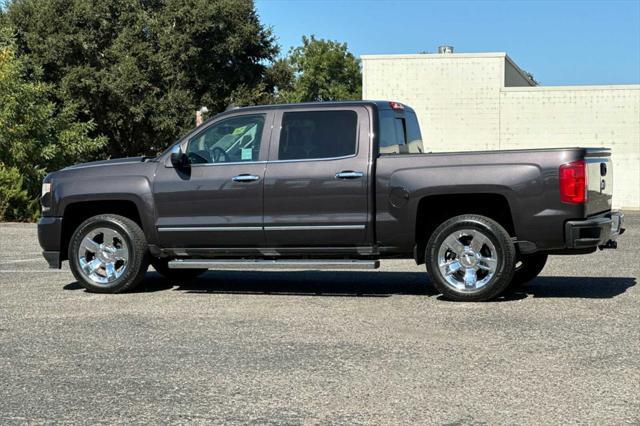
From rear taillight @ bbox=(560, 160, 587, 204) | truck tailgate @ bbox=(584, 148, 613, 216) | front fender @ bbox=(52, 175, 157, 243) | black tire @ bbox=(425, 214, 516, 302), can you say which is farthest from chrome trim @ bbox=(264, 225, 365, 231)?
truck tailgate @ bbox=(584, 148, 613, 216)

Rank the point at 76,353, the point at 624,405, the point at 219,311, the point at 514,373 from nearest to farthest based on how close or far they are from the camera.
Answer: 1. the point at 624,405
2. the point at 514,373
3. the point at 76,353
4. the point at 219,311

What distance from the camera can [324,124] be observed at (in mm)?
9000

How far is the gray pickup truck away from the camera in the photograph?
8.23m

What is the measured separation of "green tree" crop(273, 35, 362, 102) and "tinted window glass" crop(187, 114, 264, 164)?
211ft

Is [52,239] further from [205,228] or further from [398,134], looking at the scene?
[398,134]

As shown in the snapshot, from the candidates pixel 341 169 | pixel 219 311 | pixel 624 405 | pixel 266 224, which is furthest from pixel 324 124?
pixel 624 405

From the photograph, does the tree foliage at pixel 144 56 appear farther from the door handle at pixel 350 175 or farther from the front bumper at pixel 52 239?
the door handle at pixel 350 175

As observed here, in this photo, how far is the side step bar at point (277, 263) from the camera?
8.57m

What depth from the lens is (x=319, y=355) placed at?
20.2ft

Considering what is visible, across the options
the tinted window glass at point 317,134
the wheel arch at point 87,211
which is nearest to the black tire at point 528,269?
the tinted window glass at point 317,134

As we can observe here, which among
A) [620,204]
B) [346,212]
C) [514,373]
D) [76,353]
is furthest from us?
[620,204]

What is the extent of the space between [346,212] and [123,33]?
32544mm

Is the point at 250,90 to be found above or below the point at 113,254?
above

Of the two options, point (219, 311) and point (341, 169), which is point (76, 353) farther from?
point (341, 169)
